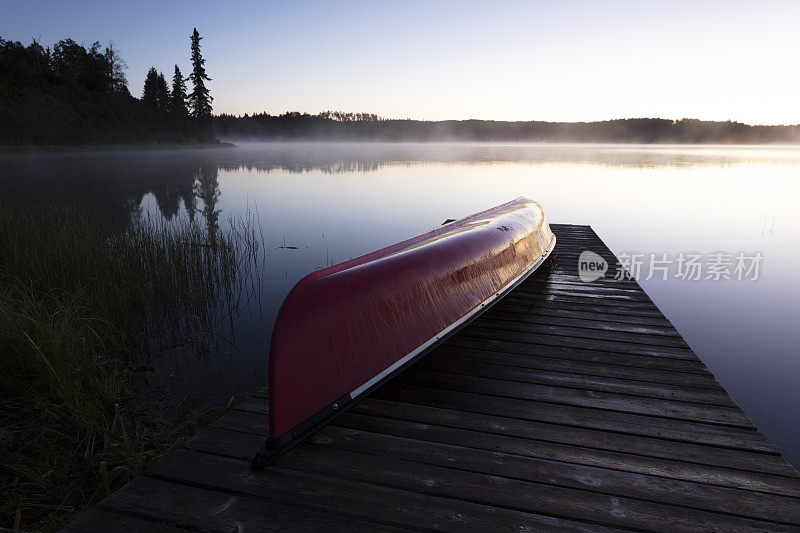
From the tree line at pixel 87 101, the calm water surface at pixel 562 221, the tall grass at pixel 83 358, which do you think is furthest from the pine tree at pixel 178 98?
the tall grass at pixel 83 358

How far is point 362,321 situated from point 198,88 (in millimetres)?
68545

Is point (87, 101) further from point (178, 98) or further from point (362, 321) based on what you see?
point (362, 321)

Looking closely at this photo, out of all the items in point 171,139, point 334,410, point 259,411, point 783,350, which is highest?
point 171,139

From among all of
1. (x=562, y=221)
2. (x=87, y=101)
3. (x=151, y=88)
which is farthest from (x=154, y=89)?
(x=562, y=221)

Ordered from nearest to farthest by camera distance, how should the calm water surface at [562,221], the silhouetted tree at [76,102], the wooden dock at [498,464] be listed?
the wooden dock at [498,464], the calm water surface at [562,221], the silhouetted tree at [76,102]

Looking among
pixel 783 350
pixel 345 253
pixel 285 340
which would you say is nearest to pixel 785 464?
pixel 285 340

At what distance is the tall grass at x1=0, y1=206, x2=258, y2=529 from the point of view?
2486 mm

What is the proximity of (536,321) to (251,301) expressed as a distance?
3.96m

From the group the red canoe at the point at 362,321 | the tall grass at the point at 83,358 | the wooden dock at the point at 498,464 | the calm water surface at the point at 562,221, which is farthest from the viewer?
the calm water surface at the point at 562,221

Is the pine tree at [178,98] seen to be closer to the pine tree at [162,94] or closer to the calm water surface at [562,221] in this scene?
the pine tree at [162,94]

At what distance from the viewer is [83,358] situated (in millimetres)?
3193

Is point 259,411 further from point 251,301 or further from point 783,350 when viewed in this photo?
point 783,350

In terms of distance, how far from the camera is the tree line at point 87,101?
46.0 metres

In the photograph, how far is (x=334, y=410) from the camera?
226 centimetres
